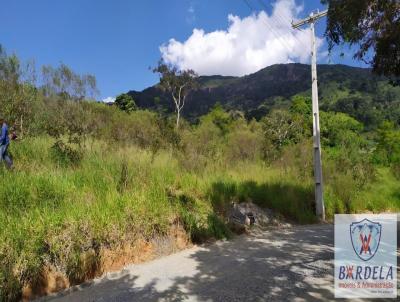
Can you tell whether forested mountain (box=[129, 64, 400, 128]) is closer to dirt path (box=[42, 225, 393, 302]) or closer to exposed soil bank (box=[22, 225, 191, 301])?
dirt path (box=[42, 225, 393, 302])

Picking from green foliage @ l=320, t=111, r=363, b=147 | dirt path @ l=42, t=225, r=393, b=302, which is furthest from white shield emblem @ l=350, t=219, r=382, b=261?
green foliage @ l=320, t=111, r=363, b=147

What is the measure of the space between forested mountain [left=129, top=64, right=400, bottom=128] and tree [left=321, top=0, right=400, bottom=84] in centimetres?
113

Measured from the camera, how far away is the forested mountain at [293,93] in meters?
69.7

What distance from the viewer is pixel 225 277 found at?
5.00 metres

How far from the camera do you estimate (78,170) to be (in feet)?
25.6

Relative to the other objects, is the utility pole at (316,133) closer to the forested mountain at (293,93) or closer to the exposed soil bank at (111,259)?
the forested mountain at (293,93)

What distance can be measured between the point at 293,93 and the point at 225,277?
113102 mm

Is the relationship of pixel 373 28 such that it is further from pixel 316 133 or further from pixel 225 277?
pixel 316 133

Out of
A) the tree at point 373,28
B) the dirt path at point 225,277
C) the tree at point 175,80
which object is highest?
the tree at point 175,80

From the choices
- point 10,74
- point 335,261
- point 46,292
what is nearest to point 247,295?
point 335,261

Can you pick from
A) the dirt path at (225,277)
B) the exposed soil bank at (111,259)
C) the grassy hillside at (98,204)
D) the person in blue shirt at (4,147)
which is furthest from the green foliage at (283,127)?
the exposed soil bank at (111,259)

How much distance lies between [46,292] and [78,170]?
3493 millimetres

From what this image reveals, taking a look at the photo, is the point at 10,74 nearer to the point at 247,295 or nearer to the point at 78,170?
the point at 78,170

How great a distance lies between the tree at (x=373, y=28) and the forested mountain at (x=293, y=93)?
113cm
